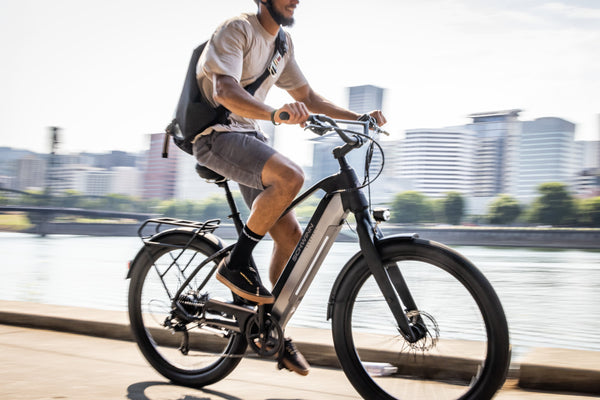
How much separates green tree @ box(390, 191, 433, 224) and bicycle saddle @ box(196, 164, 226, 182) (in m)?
73.5

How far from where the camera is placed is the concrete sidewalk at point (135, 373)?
9.17 ft

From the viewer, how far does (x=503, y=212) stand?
77.2 m

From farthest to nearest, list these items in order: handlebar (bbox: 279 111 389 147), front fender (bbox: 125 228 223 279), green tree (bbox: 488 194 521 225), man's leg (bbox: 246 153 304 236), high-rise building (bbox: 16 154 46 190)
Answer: high-rise building (bbox: 16 154 46 190) < green tree (bbox: 488 194 521 225) < front fender (bbox: 125 228 223 279) < man's leg (bbox: 246 153 304 236) < handlebar (bbox: 279 111 389 147)

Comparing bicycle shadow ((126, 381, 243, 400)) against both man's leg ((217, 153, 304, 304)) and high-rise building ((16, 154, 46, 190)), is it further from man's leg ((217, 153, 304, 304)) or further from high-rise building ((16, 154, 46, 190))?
high-rise building ((16, 154, 46, 190))

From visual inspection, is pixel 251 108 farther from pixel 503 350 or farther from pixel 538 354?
pixel 538 354

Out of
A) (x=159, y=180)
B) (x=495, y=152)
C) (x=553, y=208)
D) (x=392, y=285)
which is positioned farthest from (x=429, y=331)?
(x=495, y=152)

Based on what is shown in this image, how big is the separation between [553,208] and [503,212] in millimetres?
7533

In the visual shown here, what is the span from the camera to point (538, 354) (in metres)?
3.02

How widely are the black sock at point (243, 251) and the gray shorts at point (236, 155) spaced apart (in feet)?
0.73

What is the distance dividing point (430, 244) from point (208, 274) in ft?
3.97

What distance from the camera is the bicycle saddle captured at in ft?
9.75

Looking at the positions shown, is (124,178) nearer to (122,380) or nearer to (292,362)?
(122,380)

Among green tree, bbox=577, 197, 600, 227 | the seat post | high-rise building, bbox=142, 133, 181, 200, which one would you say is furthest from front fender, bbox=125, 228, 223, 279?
green tree, bbox=577, 197, 600, 227

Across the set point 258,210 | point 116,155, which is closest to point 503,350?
point 258,210
